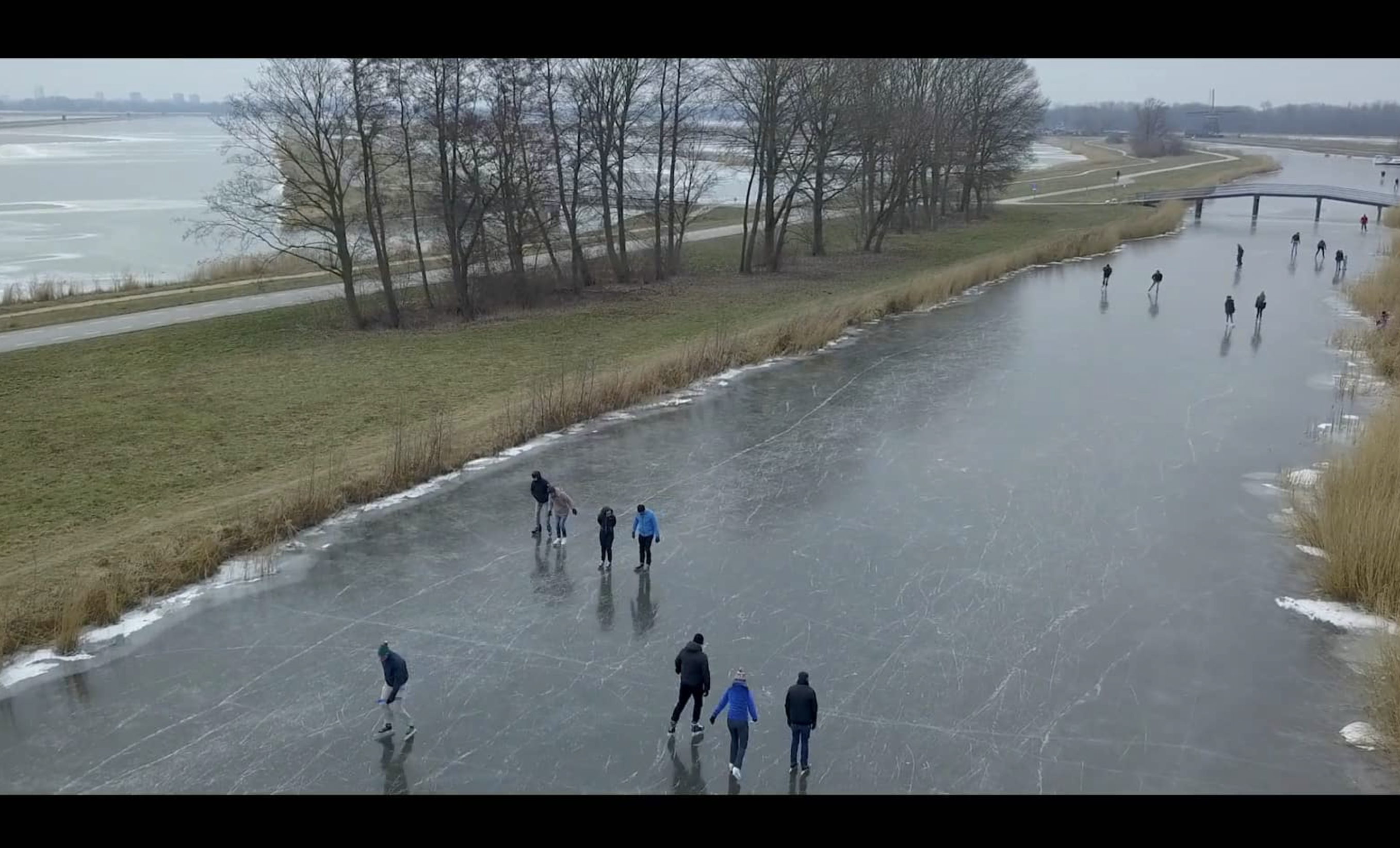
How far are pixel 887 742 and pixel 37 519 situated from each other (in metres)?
12.5

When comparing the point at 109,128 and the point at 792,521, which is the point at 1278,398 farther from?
the point at 109,128

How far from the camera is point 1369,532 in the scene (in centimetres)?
1240

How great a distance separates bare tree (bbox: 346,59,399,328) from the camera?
30.6 meters

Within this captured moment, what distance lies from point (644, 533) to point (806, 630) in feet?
8.47

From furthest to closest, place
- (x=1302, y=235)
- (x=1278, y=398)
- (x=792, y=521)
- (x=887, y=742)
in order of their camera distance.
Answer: (x=1302, y=235) → (x=1278, y=398) → (x=792, y=521) → (x=887, y=742)

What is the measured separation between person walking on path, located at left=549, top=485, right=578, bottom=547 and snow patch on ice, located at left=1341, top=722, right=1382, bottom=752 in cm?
873

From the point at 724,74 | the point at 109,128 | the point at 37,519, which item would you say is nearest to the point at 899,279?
the point at 724,74

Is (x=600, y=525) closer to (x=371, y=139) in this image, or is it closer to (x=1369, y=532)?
(x=1369, y=532)

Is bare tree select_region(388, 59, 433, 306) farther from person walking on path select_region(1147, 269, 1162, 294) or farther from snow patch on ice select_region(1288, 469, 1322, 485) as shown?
snow patch on ice select_region(1288, 469, 1322, 485)

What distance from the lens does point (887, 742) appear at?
9.43 m

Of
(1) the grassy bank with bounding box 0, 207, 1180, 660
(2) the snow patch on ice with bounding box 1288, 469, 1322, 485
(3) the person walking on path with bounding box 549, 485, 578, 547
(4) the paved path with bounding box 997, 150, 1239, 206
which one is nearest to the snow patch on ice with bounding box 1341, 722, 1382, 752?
(2) the snow patch on ice with bounding box 1288, 469, 1322, 485

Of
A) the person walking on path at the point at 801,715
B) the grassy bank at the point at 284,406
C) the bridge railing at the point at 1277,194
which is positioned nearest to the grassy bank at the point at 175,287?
the grassy bank at the point at 284,406

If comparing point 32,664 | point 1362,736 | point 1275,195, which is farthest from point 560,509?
point 1275,195

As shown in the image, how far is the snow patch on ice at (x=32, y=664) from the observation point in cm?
1055
